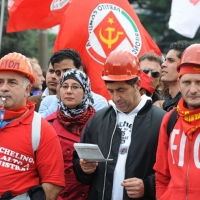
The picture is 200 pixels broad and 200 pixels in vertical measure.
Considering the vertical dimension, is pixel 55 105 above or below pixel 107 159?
above

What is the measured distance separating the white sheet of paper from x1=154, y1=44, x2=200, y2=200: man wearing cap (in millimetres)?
457

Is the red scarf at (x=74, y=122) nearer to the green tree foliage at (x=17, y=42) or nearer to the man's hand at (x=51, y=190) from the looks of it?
the man's hand at (x=51, y=190)

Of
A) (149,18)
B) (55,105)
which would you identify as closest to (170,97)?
(55,105)

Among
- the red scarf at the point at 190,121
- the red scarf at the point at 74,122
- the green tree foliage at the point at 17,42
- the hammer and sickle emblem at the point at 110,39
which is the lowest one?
the red scarf at the point at 190,121

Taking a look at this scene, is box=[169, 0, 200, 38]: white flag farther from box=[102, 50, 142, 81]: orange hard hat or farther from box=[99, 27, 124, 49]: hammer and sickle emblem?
box=[102, 50, 142, 81]: orange hard hat

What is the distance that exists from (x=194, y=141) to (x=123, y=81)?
2.67ft

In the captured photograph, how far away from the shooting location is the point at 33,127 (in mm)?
4629

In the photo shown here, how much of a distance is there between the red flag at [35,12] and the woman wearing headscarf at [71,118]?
391 centimetres

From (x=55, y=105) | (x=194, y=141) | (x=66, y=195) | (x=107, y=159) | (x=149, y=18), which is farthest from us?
(x=149, y=18)

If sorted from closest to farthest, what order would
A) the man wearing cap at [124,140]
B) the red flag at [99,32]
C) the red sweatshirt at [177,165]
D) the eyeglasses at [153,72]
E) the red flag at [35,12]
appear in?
the red sweatshirt at [177,165] < the man wearing cap at [124,140] < the eyeglasses at [153,72] < the red flag at [99,32] < the red flag at [35,12]

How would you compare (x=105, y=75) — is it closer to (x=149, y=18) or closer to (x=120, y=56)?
(x=120, y=56)

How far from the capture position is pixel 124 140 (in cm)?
462

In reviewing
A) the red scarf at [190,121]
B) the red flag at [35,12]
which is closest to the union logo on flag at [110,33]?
the red flag at [35,12]

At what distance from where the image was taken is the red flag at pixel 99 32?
7.45m
